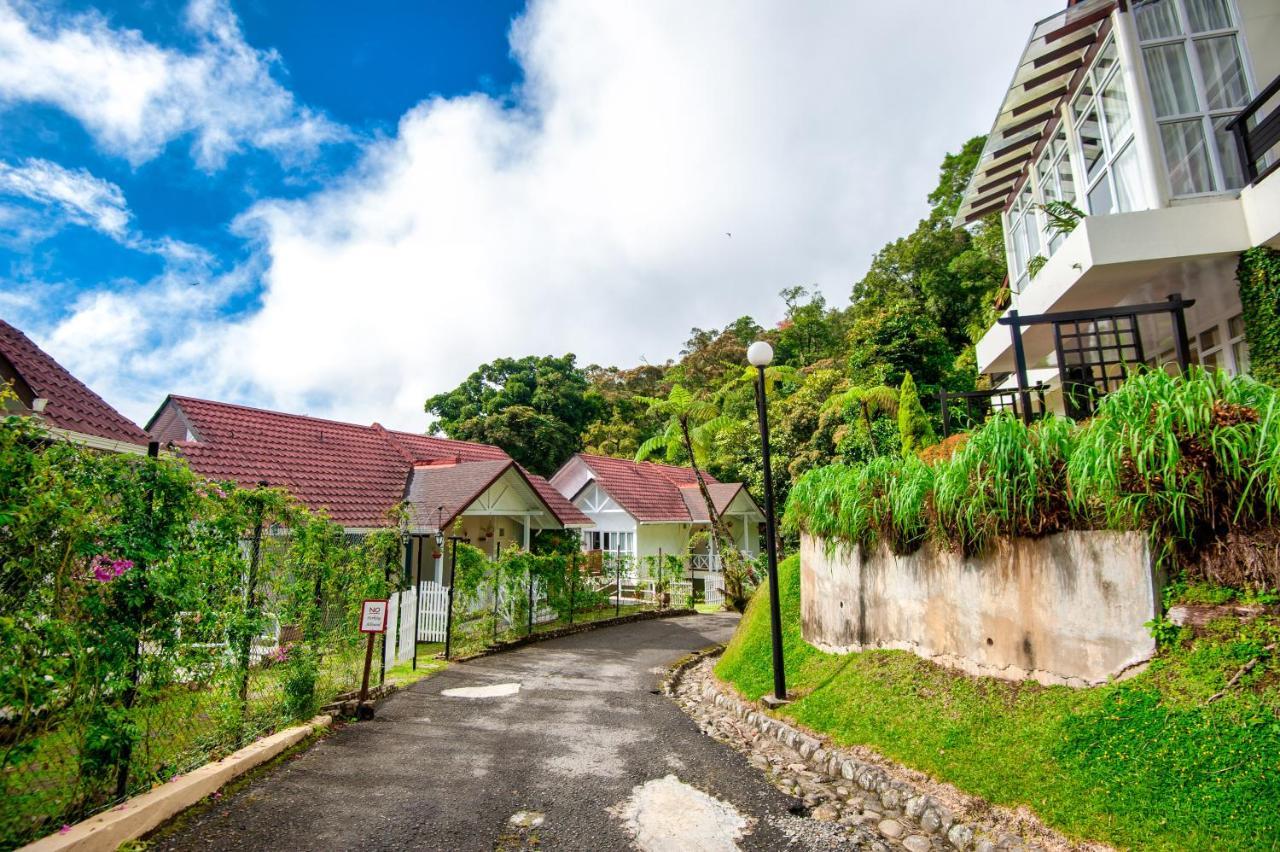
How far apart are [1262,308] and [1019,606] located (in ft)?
21.1

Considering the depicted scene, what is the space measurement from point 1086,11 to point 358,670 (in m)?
15.2

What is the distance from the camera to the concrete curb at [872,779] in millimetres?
4398

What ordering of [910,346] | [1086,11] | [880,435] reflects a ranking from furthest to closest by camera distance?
[910,346] < [880,435] < [1086,11]

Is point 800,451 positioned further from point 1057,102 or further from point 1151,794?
point 1151,794

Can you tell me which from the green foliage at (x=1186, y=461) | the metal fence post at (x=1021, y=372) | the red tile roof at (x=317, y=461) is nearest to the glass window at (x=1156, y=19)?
the metal fence post at (x=1021, y=372)

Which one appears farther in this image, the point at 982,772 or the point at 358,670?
the point at 358,670

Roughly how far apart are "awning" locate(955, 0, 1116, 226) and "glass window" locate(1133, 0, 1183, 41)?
1.47 ft

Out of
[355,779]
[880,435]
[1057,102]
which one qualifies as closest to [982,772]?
[355,779]

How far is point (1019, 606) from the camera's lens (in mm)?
5770

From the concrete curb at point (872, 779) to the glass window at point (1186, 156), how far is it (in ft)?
32.6

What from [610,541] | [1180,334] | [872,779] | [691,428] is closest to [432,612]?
[872,779]

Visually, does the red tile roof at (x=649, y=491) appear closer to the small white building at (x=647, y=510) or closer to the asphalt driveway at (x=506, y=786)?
the small white building at (x=647, y=510)

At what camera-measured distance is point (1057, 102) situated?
1210 cm

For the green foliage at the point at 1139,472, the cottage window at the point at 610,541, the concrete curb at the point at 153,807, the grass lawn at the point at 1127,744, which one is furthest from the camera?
the cottage window at the point at 610,541
